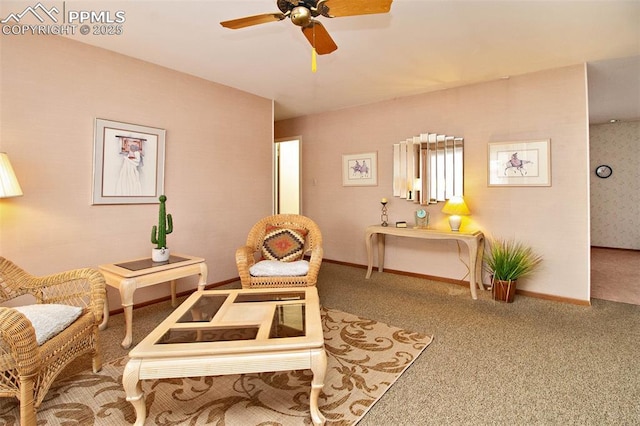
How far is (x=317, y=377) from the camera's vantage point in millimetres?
1478

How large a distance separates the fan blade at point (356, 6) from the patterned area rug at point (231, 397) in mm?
2141

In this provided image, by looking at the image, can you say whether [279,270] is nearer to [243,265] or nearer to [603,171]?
[243,265]

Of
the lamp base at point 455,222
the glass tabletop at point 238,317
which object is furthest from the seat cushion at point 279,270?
the lamp base at point 455,222

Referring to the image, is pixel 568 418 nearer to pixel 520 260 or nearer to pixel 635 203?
pixel 520 260

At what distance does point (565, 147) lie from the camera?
3.24m

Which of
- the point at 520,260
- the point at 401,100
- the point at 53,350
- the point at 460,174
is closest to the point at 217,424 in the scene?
the point at 53,350

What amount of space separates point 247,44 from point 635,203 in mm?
7303

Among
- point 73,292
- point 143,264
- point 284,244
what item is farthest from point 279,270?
point 73,292

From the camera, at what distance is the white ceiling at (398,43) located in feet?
7.46

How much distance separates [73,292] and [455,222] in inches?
146

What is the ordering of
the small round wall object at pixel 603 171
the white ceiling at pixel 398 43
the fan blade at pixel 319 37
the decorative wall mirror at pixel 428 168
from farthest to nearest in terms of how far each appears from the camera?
the small round wall object at pixel 603 171, the decorative wall mirror at pixel 428 168, the white ceiling at pixel 398 43, the fan blade at pixel 319 37

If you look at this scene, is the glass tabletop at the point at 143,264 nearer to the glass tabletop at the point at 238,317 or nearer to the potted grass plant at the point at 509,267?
the glass tabletop at the point at 238,317

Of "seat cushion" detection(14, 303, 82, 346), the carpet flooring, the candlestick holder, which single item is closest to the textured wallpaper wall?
the carpet flooring

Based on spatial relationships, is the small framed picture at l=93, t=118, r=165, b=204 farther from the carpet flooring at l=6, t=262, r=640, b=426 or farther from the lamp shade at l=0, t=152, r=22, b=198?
the carpet flooring at l=6, t=262, r=640, b=426
